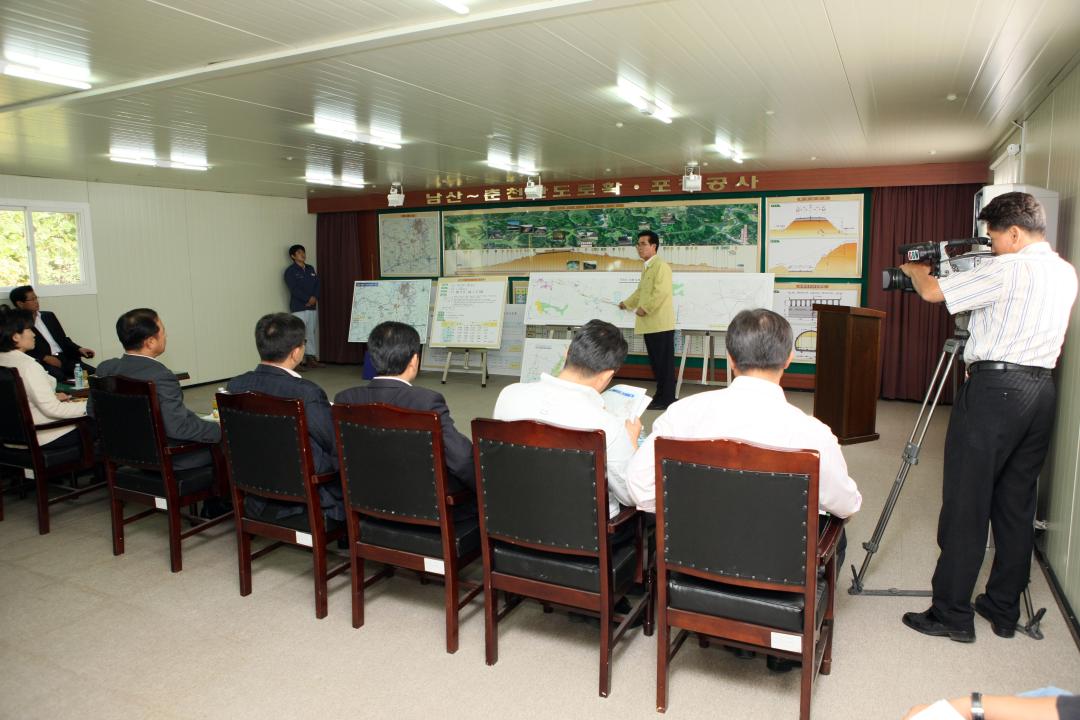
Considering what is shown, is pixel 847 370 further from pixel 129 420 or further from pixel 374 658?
pixel 129 420

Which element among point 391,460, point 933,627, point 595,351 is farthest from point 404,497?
point 933,627

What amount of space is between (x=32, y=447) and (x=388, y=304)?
5900mm

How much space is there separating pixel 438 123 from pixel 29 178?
4918mm

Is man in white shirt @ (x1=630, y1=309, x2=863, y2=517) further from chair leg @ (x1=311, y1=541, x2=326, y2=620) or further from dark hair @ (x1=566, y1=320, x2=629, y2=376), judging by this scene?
chair leg @ (x1=311, y1=541, x2=326, y2=620)

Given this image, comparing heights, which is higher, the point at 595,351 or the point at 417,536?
the point at 595,351

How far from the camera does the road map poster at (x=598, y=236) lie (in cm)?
800

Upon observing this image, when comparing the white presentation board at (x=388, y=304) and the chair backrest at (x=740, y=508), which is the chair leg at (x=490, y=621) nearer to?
the chair backrest at (x=740, y=508)

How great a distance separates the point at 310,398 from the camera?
2.89 meters

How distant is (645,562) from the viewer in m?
2.57

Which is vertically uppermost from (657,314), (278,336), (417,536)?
(278,336)

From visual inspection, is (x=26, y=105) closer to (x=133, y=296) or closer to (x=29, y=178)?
(x=29, y=178)

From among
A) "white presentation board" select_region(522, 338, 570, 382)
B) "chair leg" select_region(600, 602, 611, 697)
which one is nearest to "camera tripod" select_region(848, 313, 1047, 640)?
"chair leg" select_region(600, 602, 611, 697)

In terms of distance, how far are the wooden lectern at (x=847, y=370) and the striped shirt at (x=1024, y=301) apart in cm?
128

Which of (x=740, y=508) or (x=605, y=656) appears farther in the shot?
(x=605, y=656)
